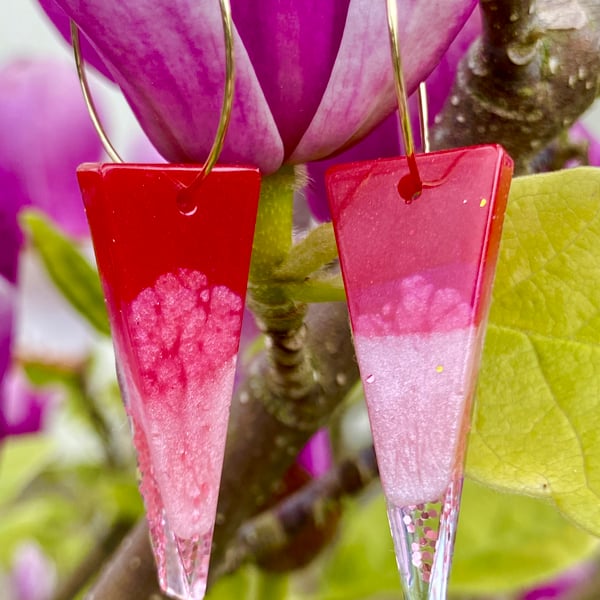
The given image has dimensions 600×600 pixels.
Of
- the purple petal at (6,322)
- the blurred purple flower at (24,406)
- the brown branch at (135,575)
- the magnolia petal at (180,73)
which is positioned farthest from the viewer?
the blurred purple flower at (24,406)

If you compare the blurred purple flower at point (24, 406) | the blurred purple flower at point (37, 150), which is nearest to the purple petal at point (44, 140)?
the blurred purple flower at point (37, 150)

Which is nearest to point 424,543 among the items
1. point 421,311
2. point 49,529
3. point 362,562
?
point 421,311

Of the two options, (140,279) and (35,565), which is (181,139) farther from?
(35,565)

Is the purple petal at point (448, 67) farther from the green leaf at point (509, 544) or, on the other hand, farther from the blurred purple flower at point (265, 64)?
the green leaf at point (509, 544)

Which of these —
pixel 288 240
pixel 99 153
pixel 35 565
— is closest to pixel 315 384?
pixel 288 240

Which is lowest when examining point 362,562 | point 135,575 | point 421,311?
point 362,562

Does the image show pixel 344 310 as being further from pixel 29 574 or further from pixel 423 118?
pixel 29 574
